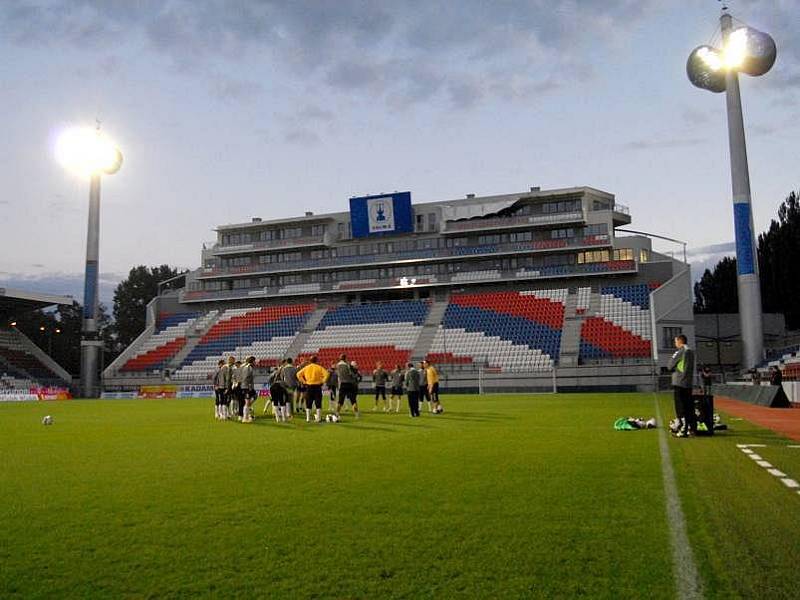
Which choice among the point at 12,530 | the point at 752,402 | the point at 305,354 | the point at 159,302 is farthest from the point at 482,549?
the point at 159,302

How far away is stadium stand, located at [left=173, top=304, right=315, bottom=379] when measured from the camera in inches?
2363

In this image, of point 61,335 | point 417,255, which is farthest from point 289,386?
point 61,335

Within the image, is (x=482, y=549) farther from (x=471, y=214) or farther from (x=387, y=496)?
(x=471, y=214)

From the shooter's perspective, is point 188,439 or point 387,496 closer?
point 387,496

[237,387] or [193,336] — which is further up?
[193,336]

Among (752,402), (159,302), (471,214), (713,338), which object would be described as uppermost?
(471,214)

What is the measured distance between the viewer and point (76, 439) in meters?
16.8

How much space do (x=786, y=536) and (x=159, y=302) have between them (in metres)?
71.8

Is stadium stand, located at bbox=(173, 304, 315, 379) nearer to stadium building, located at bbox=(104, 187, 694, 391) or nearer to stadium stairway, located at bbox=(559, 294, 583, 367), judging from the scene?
stadium building, located at bbox=(104, 187, 694, 391)

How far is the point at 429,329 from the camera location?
58.3 m

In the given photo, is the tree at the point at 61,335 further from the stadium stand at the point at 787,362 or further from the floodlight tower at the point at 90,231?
the stadium stand at the point at 787,362

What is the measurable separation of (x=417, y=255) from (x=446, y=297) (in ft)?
14.9

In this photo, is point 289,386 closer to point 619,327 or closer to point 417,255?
point 619,327

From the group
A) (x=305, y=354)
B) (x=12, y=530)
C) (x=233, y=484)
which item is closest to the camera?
(x=12, y=530)
